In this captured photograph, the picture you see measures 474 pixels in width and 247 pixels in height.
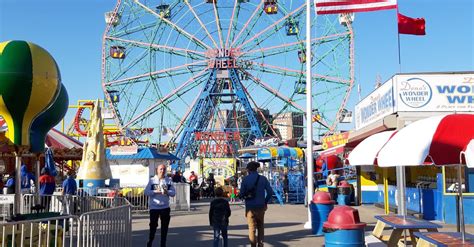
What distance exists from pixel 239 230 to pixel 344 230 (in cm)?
556

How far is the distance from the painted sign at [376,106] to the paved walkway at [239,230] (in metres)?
2.72

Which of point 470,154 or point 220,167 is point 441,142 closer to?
point 470,154

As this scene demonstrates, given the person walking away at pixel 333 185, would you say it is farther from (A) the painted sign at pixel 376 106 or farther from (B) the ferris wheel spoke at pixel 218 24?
(B) the ferris wheel spoke at pixel 218 24

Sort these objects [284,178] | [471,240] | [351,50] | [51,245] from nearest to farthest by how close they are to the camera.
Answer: [471,240], [51,245], [284,178], [351,50]

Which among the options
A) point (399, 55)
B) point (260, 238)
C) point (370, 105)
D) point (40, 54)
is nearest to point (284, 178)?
point (370, 105)

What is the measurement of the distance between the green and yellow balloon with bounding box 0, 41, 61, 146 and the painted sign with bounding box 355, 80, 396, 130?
311 inches

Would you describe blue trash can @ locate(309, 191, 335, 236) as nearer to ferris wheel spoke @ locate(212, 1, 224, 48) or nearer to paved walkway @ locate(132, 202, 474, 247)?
paved walkway @ locate(132, 202, 474, 247)

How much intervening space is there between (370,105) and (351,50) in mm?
21909

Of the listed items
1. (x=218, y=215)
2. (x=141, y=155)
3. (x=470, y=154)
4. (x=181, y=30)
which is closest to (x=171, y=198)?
(x=141, y=155)

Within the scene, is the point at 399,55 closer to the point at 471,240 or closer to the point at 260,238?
the point at 260,238

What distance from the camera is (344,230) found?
6773mm

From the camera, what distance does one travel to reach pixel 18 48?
8023mm

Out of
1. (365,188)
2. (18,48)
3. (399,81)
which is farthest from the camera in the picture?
(365,188)

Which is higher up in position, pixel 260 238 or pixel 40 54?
pixel 40 54
